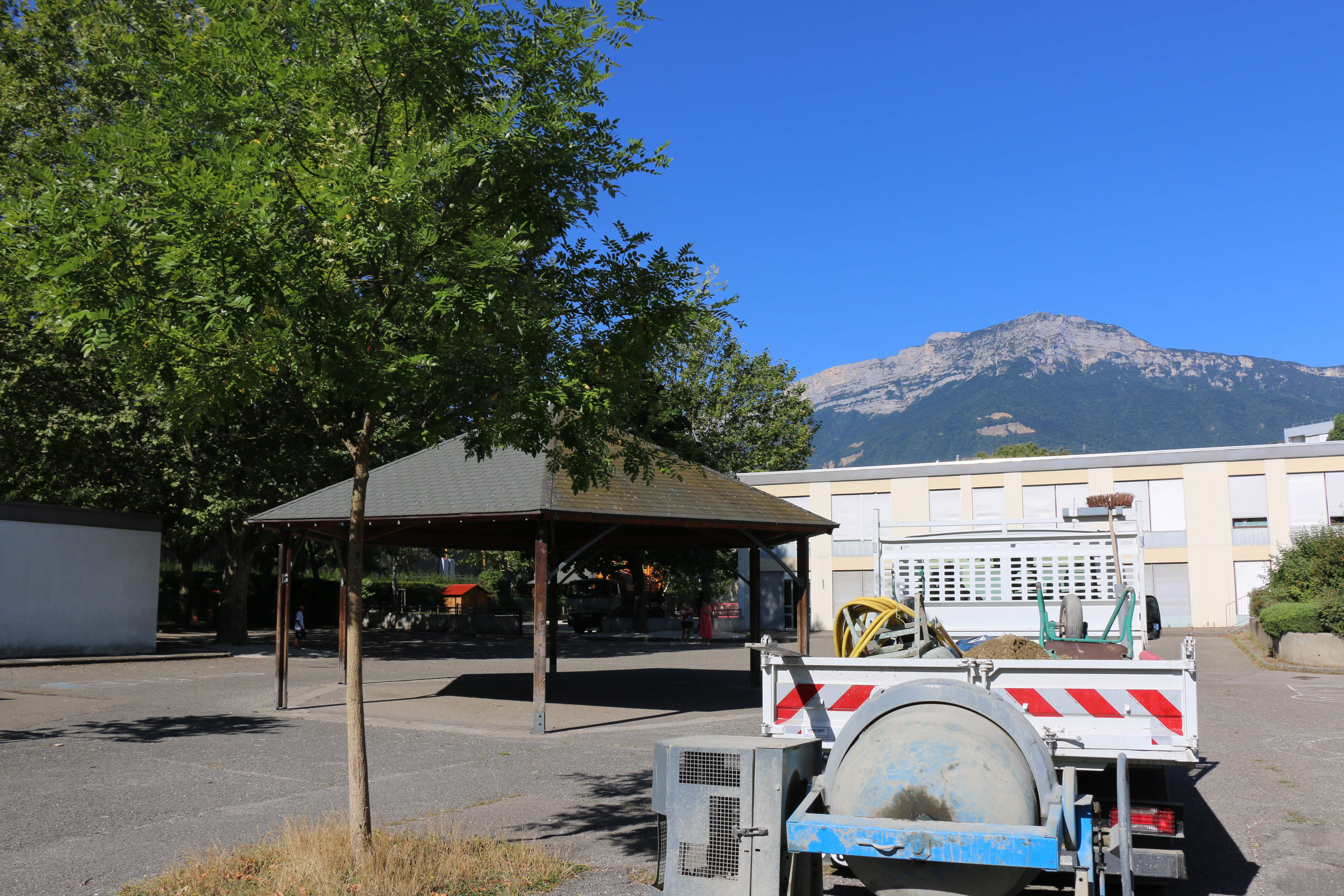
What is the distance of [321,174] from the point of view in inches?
237

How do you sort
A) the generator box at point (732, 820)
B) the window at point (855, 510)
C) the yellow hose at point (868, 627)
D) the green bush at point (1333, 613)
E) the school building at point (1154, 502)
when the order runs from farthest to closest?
the window at point (855, 510), the school building at point (1154, 502), the green bush at point (1333, 613), the yellow hose at point (868, 627), the generator box at point (732, 820)

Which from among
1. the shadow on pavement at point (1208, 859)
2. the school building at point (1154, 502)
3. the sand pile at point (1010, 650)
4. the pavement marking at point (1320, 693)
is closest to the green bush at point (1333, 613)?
the pavement marking at point (1320, 693)

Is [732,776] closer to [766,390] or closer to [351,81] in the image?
[351,81]

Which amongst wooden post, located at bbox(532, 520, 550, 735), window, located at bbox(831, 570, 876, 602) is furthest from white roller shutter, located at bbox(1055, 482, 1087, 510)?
wooden post, located at bbox(532, 520, 550, 735)

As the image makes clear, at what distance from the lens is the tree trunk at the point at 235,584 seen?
102 feet

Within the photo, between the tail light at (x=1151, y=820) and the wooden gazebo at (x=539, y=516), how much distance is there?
7.98 meters

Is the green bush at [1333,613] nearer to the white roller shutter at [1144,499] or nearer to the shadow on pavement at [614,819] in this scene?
the white roller shutter at [1144,499]

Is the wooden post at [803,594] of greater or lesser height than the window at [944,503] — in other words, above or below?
below

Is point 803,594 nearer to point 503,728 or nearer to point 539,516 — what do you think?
point 539,516

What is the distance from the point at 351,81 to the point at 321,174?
701 mm

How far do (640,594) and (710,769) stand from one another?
37.9 metres

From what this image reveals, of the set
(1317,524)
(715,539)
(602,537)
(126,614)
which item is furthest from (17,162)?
(1317,524)

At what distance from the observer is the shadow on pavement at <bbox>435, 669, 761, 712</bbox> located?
17.5 meters

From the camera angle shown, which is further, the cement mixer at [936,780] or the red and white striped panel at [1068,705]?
the red and white striped panel at [1068,705]
